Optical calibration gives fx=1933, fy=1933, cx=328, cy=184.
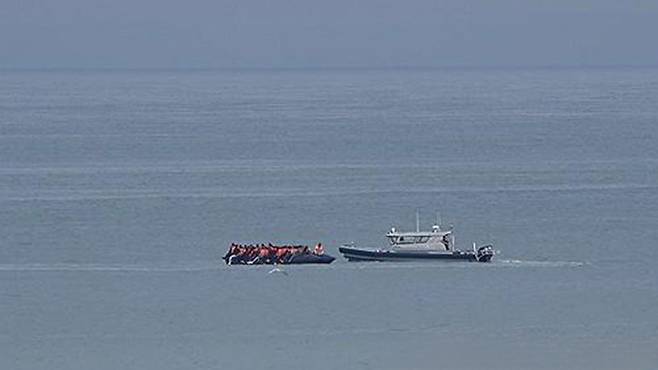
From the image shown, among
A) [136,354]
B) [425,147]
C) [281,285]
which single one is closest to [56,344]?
[136,354]

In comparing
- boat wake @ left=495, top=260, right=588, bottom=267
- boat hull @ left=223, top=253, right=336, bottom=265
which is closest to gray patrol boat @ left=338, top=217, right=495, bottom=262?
boat wake @ left=495, top=260, right=588, bottom=267

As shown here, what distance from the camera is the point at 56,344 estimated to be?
46344 millimetres

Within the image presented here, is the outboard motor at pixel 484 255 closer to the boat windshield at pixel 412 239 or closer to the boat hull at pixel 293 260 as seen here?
the boat windshield at pixel 412 239

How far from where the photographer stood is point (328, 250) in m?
64.2

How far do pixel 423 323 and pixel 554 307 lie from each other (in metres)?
4.23

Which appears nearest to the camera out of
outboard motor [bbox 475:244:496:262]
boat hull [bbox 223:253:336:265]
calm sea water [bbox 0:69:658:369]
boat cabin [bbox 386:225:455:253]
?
calm sea water [bbox 0:69:658:369]

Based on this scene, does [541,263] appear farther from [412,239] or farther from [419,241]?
[412,239]

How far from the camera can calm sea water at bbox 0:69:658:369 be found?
4591 cm

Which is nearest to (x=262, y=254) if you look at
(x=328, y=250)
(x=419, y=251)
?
(x=328, y=250)

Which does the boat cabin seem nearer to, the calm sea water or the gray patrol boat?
the gray patrol boat

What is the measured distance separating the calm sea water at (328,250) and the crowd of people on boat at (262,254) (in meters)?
0.58

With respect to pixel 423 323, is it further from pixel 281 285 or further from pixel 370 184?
pixel 370 184

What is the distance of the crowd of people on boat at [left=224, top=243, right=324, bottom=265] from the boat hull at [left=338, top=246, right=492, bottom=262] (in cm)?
108

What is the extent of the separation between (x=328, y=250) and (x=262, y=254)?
4.50 m
